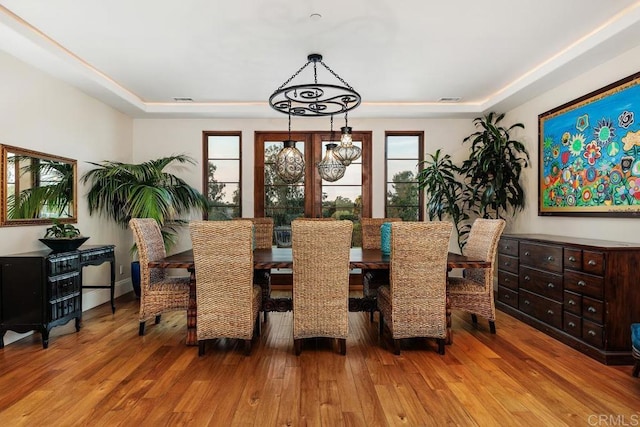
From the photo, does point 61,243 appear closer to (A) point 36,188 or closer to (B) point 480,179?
(A) point 36,188

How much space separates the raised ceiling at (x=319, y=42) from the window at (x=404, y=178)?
3.47ft

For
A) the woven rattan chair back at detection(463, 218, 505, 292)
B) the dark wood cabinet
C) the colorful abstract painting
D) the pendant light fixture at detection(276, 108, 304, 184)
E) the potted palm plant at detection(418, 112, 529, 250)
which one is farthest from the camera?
the potted palm plant at detection(418, 112, 529, 250)

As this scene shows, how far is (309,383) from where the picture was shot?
95.3 inches

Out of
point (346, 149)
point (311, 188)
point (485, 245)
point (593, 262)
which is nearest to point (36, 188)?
point (346, 149)

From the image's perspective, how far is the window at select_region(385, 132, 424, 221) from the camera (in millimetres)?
5703

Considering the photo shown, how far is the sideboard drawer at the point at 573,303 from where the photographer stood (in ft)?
9.88

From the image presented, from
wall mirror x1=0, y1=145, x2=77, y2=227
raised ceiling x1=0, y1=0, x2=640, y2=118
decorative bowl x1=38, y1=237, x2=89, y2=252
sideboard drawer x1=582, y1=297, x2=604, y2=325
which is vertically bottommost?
sideboard drawer x1=582, y1=297, x2=604, y2=325

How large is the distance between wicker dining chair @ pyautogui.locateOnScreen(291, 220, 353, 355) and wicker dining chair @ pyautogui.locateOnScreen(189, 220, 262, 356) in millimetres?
357

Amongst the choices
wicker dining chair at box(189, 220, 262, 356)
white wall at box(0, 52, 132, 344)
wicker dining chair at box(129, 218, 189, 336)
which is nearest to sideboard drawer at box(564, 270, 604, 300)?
wicker dining chair at box(189, 220, 262, 356)

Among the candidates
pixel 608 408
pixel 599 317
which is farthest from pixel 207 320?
pixel 599 317

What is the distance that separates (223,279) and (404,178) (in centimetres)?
365

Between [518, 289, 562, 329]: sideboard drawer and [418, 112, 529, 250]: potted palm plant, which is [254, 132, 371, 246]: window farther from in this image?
[518, 289, 562, 329]: sideboard drawer

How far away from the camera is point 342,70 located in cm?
396

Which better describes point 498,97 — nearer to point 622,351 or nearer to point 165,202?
point 622,351
